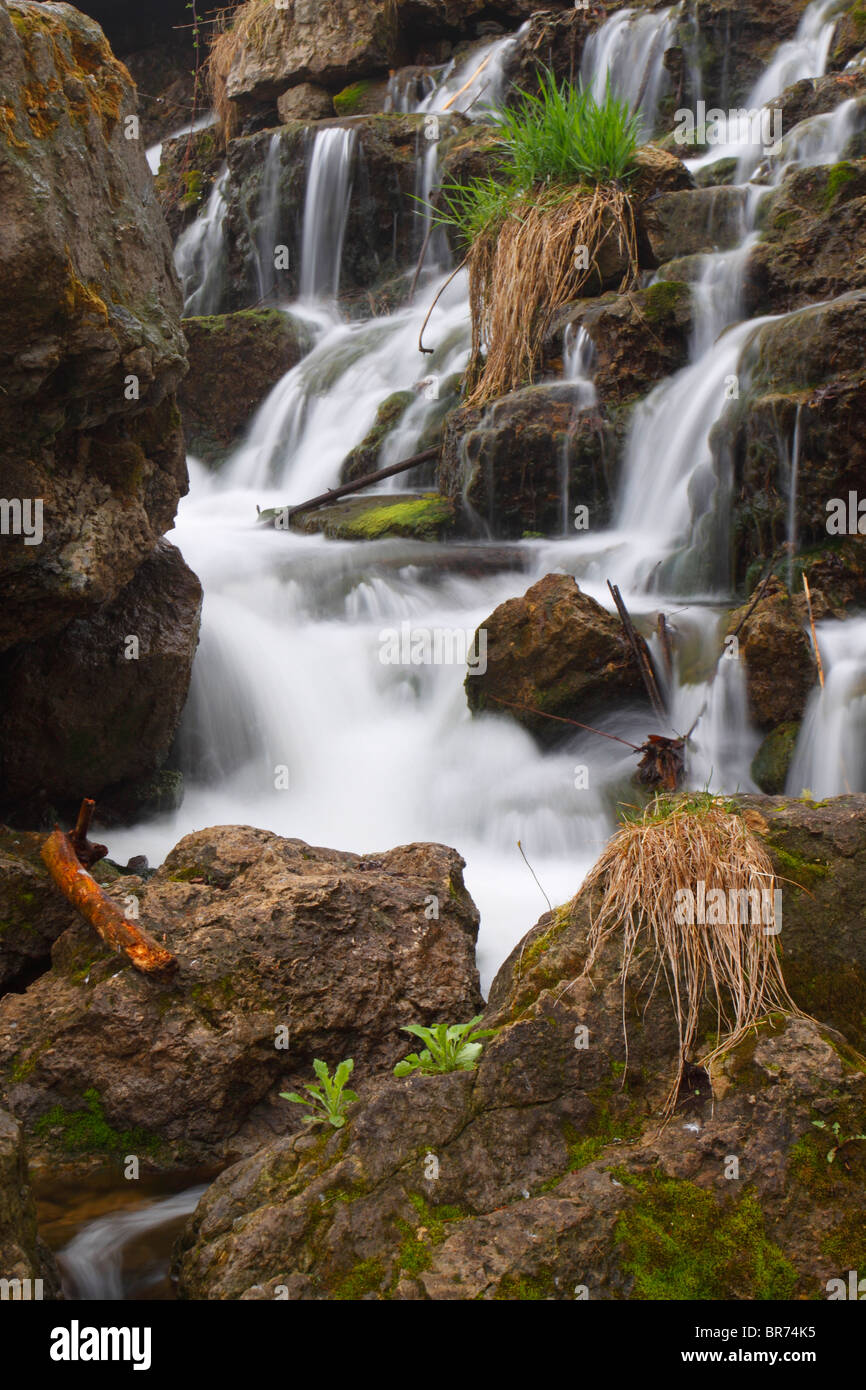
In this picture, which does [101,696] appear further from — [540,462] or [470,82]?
[470,82]

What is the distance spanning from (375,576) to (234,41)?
12642 mm

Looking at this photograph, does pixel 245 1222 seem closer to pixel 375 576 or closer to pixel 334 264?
pixel 375 576

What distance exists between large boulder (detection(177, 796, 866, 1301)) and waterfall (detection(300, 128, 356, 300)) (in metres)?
12.6

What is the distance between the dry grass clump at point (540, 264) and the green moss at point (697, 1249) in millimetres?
7345

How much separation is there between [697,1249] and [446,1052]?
0.81 meters

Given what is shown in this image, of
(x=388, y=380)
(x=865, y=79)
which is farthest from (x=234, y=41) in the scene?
(x=865, y=79)

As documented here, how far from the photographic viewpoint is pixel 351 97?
1511 centimetres

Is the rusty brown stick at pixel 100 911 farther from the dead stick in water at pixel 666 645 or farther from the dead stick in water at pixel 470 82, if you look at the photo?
the dead stick in water at pixel 470 82

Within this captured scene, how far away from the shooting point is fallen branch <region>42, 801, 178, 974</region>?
141 inches

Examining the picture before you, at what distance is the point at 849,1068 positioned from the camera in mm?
2391

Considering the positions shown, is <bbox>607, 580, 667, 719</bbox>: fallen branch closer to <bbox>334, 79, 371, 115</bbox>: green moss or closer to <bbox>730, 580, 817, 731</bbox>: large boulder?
<bbox>730, 580, 817, 731</bbox>: large boulder

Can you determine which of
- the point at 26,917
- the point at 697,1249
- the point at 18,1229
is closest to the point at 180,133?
the point at 26,917

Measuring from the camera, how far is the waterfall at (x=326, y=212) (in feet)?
44.5

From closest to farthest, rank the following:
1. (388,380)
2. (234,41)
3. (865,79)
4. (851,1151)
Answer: (851,1151) → (865,79) → (388,380) → (234,41)
